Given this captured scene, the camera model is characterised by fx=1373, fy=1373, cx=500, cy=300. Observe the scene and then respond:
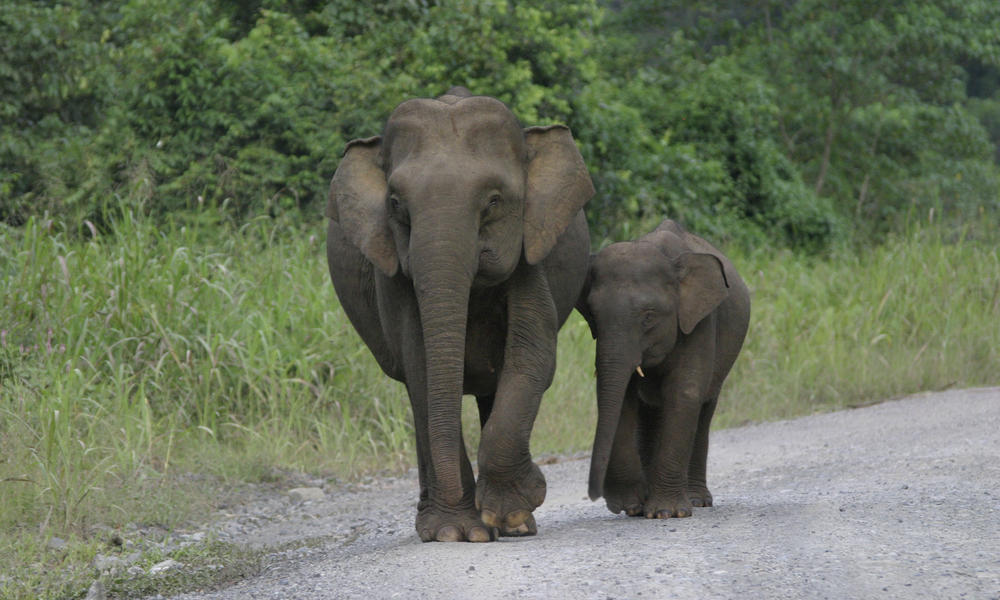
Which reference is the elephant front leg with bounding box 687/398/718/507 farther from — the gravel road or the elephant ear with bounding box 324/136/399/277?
the elephant ear with bounding box 324/136/399/277

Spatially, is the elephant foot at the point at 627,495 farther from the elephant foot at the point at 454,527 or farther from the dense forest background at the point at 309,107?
the dense forest background at the point at 309,107

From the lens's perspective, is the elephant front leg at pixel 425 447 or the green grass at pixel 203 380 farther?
the green grass at pixel 203 380

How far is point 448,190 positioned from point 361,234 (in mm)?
615

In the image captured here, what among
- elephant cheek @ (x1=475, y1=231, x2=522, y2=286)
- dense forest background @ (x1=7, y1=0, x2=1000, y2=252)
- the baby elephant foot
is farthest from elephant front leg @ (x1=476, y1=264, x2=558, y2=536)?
dense forest background @ (x1=7, y1=0, x2=1000, y2=252)

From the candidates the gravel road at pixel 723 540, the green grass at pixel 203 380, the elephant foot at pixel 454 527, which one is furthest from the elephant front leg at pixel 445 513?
the green grass at pixel 203 380

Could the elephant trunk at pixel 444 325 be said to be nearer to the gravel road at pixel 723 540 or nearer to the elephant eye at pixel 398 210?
the elephant eye at pixel 398 210


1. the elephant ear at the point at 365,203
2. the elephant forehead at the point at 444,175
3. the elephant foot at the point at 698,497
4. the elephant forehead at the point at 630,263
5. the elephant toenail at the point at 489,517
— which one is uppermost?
the elephant forehead at the point at 444,175

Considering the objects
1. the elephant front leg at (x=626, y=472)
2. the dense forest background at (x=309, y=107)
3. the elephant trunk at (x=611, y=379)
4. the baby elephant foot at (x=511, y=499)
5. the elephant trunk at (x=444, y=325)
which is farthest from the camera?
the dense forest background at (x=309, y=107)

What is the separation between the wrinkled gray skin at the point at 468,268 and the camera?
18.8 feet

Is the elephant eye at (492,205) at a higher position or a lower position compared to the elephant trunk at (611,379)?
higher

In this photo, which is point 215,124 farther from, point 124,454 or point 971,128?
point 971,128

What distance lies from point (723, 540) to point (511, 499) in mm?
1054

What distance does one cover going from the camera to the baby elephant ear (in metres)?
6.79

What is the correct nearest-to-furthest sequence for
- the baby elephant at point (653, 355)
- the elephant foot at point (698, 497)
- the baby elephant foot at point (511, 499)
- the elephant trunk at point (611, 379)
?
the baby elephant foot at point (511, 499) < the elephant trunk at point (611, 379) < the baby elephant at point (653, 355) < the elephant foot at point (698, 497)
